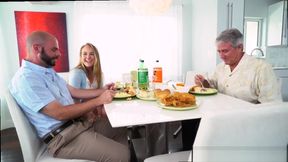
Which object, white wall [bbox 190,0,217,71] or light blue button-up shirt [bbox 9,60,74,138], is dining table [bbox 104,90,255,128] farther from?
white wall [bbox 190,0,217,71]

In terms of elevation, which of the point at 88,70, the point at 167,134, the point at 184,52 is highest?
the point at 184,52

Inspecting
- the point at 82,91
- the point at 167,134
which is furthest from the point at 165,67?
the point at 82,91

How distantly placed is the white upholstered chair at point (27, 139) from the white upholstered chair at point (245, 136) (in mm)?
558

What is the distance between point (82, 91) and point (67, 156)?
42cm

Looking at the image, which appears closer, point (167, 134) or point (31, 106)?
point (31, 106)

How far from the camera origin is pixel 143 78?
1.20 meters

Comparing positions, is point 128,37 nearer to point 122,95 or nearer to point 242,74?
point 122,95

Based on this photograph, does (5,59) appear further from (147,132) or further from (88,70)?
(147,132)

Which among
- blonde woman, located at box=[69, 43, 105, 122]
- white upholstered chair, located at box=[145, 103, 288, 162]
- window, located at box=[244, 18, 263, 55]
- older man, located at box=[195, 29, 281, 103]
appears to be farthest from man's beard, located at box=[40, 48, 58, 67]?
window, located at box=[244, 18, 263, 55]

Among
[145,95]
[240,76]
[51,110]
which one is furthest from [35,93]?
[240,76]

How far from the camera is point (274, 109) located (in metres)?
0.55

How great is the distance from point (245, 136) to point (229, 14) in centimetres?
116

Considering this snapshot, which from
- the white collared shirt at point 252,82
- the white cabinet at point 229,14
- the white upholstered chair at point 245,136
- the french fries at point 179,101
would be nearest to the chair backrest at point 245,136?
the white upholstered chair at point 245,136

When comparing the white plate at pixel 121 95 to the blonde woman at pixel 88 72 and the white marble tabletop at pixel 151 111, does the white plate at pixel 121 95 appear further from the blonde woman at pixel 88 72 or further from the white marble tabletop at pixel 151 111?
the blonde woman at pixel 88 72
